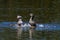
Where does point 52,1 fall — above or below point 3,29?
above

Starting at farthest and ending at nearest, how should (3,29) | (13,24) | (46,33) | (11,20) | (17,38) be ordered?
1. (11,20)
2. (13,24)
3. (3,29)
4. (46,33)
5. (17,38)

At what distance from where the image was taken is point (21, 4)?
43.5ft

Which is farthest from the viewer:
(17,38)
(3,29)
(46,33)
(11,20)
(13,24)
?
(11,20)

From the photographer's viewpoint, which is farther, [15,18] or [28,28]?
[15,18]

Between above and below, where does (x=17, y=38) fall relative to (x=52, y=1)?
below

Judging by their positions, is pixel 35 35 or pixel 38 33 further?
pixel 38 33

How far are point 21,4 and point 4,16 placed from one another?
937 mm

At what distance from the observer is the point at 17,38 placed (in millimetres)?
8469

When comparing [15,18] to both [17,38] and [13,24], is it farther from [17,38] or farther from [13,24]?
[17,38]

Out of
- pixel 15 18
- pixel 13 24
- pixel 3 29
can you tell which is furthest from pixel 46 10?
pixel 3 29

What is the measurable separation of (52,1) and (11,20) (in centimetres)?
195

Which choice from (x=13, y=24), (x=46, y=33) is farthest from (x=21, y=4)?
(x=46, y=33)

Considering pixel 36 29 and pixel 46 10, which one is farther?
pixel 46 10

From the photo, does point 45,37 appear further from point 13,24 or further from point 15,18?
point 15,18
